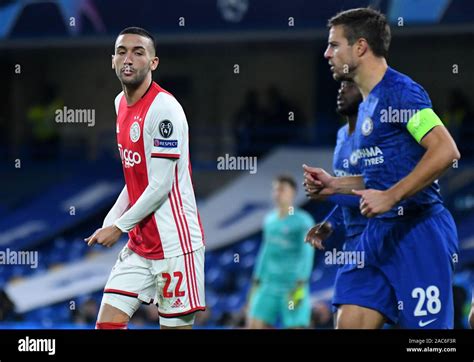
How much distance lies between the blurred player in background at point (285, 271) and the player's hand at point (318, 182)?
12.4ft

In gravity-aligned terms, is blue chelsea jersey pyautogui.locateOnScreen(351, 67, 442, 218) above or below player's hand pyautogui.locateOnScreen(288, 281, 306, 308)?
above

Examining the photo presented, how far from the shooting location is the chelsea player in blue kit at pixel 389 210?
4949 millimetres

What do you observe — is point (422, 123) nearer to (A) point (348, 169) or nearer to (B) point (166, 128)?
(A) point (348, 169)

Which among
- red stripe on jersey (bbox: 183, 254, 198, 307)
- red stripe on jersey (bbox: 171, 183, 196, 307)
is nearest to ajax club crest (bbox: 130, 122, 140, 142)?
A: red stripe on jersey (bbox: 171, 183, 196, 307)

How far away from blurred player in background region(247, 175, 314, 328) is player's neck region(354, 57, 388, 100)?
379cm

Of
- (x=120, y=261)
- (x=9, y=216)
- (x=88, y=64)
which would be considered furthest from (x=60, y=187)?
(x=120, y=261)

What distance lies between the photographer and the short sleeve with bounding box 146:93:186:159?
5020mm

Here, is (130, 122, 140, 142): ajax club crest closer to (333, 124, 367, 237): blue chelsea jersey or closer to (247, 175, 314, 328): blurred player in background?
(333, 124, 367, 237): blue chelsea jersey

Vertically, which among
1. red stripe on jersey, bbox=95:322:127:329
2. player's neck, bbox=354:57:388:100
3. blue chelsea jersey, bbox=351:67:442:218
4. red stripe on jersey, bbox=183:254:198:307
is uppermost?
player's neck, bbox=354:57:388:100

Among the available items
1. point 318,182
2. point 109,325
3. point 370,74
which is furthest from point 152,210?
point 370,74

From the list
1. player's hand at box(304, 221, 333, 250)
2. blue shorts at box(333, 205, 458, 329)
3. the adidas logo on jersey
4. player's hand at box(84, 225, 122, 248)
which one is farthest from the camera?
player's hand at box(304, 221, 333, 250)

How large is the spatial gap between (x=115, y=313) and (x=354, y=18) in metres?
1.77
